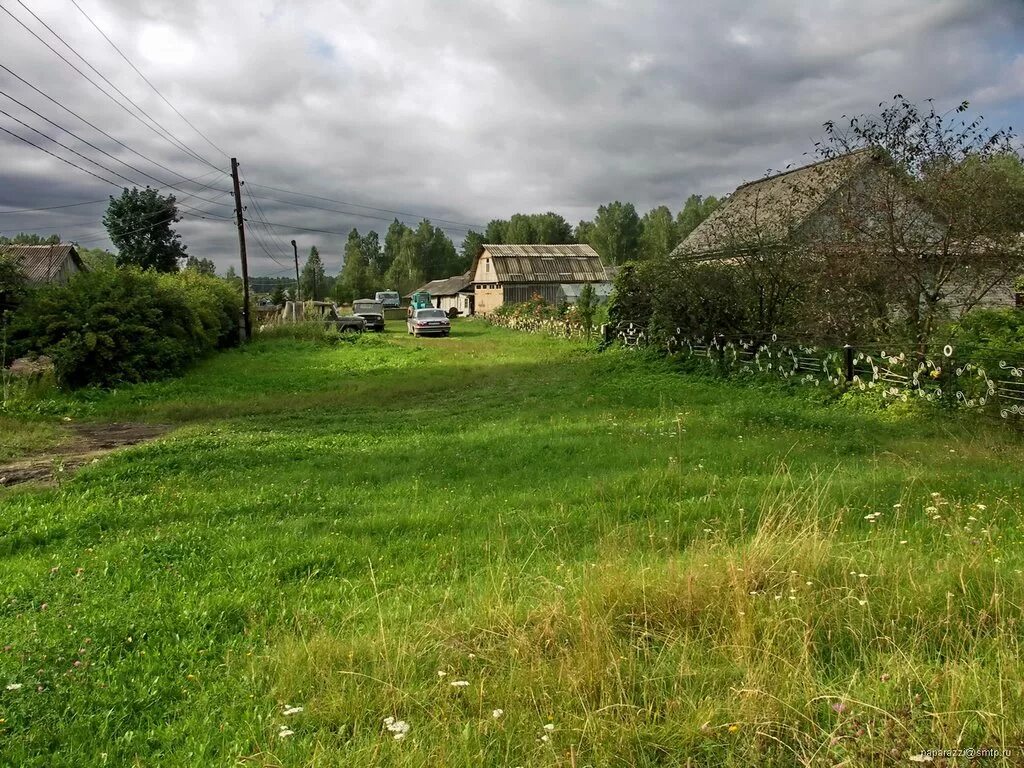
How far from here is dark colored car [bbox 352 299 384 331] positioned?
46625 millimetres

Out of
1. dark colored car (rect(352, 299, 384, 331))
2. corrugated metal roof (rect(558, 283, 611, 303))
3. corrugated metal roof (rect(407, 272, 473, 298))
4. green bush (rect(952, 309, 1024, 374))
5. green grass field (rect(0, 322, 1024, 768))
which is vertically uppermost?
corrugated metal roof (rect(407, 272, 473, 298))

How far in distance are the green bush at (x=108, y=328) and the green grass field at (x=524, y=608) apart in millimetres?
9586

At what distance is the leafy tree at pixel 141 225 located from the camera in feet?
148

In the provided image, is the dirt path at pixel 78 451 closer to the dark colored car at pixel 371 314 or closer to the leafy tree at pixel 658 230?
the dark colored car at pixel 371 314

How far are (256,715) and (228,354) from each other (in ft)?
83.4

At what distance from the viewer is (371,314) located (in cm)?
4706

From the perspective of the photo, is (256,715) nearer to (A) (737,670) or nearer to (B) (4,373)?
(A) (737,670)

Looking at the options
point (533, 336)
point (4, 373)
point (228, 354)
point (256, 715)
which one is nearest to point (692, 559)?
point (256, 715)

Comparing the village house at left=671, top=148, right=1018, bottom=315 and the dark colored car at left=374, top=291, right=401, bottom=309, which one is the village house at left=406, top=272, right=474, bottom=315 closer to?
the dark colored car at left=374, top=291, right=401, bottom=309

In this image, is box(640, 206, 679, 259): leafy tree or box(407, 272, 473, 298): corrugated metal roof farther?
box(640, 206, 679, 259): leafy tree

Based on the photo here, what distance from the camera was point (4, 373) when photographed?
48.3ft

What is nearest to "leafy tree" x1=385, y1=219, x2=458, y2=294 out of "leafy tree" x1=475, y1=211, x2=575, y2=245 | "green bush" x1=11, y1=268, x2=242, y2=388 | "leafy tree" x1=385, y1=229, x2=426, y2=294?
"leafy tree" x1=385, y1=229, x2=426, y2=294

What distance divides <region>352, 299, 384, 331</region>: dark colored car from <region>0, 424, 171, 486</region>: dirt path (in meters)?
33.7

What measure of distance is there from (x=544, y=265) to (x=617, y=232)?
3417 centimetres
